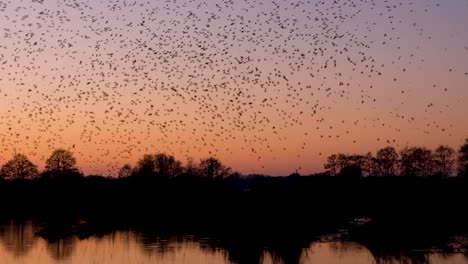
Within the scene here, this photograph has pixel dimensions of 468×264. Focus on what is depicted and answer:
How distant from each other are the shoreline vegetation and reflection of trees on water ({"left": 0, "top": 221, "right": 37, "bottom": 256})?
74.7 inches

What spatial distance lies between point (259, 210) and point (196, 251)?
12.7m

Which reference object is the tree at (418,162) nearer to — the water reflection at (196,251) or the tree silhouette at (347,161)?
the tree silhouette at (347,161)

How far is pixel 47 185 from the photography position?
5108 inches

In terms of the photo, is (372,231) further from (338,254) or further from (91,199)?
(91,199)

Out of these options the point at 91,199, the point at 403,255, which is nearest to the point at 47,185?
the point at 91,199

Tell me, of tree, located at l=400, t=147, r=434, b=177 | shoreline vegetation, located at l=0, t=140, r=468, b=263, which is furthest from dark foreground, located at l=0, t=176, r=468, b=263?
tree, located at l=400, t=147, r=434, b=177

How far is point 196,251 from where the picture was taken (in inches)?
2079

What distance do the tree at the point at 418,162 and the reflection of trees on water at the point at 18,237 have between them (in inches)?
3553

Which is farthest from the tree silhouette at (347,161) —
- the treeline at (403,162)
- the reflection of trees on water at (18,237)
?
the reflection of trees on water at (18,237)

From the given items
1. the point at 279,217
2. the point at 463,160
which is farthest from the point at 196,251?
the point at 463,160

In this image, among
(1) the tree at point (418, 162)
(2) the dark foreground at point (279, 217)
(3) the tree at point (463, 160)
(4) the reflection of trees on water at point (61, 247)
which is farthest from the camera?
(1) the tree at point (418, 162)

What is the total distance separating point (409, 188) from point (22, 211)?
6415 centimetres

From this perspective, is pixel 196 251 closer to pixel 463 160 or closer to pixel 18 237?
pixel 18 237

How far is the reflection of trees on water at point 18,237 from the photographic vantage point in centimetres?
5799
